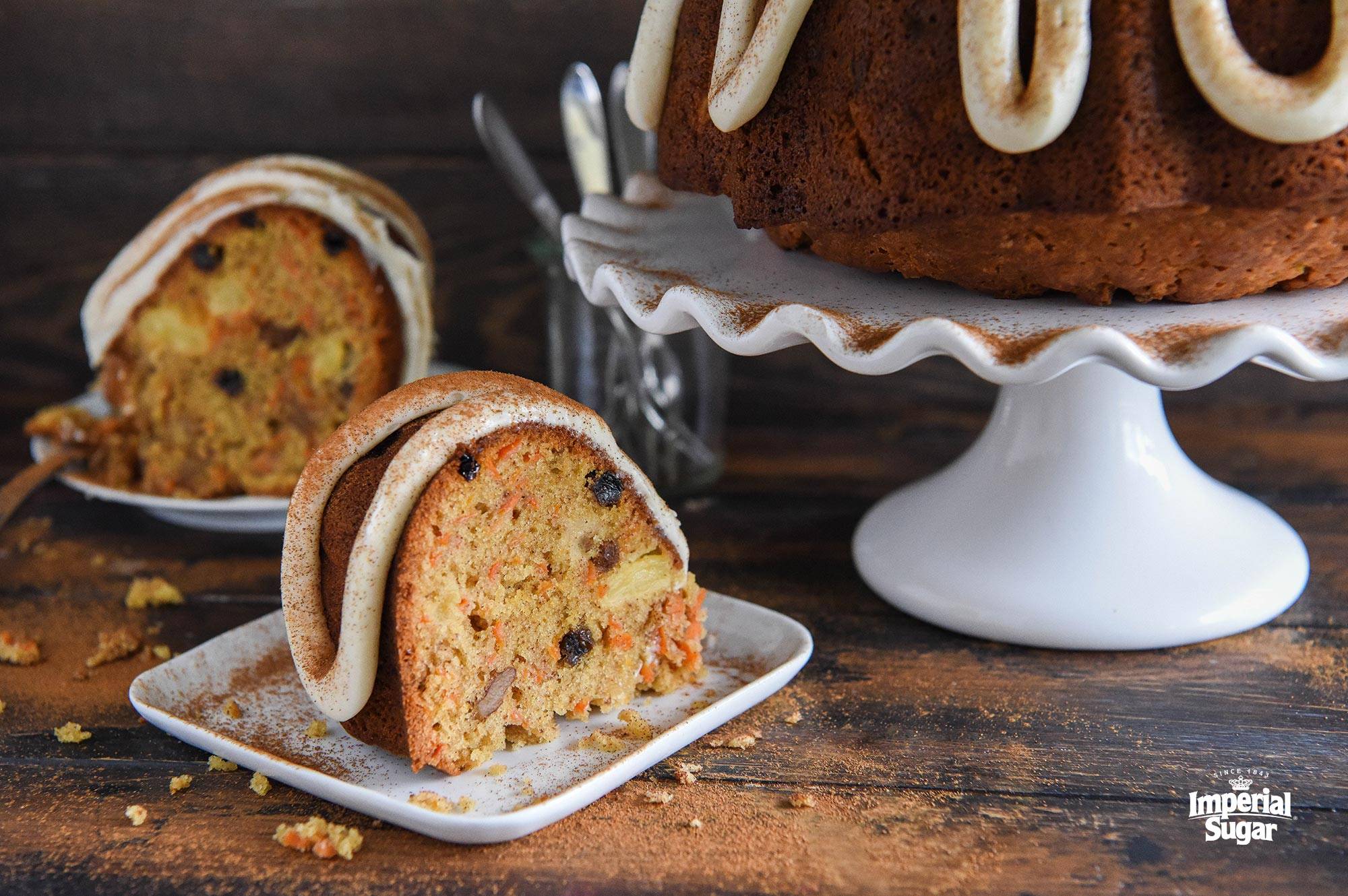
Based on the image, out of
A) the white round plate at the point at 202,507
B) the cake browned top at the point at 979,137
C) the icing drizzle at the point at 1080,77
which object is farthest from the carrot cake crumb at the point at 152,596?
the icing drizzle at the point at 1080,77

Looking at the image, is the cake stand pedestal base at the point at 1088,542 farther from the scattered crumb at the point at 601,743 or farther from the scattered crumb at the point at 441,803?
the scattered crumb at the point at 441,803

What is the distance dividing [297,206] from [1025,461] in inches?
33.8

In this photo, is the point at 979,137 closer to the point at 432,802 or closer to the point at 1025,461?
the point at 1025,461

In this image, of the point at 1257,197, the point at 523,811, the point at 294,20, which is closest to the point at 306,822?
the point at 523,811

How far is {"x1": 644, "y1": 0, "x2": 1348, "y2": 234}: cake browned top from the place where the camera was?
90 cm

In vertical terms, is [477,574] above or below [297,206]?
below

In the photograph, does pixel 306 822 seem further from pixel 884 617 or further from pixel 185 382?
pixel 185 382

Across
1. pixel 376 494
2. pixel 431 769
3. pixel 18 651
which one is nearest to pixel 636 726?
pixel 431 769

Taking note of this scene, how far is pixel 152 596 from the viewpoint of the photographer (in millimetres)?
1324

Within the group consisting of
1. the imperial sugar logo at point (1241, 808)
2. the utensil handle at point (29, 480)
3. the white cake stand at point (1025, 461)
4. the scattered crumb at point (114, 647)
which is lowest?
the scattered crumb at point (114, 647)

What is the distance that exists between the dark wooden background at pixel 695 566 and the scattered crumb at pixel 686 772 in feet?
0.04

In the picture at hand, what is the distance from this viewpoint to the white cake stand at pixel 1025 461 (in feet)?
3.24

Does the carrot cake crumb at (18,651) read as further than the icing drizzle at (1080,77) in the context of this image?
Yes

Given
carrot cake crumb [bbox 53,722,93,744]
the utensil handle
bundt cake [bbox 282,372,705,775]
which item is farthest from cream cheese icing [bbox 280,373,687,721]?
the utensil handle
